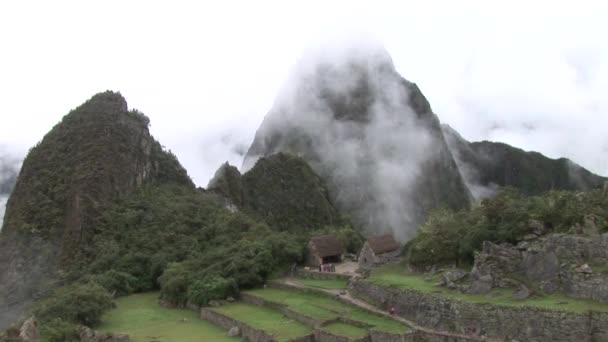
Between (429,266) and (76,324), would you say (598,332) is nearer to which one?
(429,266)

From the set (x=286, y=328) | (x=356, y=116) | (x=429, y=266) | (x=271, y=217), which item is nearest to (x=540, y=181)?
(x=356, y=116)

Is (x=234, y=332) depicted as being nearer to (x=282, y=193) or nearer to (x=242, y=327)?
(x=242, y=327)

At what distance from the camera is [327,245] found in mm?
30203

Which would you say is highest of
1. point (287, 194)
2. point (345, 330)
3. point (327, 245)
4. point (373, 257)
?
point (287, 194)

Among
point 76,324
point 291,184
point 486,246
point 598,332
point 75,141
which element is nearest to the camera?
point 598,332

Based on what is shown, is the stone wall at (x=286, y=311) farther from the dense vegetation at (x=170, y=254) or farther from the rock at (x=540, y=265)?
the rock at (x=540, y=265)

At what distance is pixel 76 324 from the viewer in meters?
23.6

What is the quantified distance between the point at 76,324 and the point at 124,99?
34584 millimetres

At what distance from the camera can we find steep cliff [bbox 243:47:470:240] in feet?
205

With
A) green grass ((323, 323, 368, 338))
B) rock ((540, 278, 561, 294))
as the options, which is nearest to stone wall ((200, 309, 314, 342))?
green grass ((323, 323, 368, 338))

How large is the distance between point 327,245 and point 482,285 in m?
14.8

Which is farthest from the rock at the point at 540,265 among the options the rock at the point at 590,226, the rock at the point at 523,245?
the rock at the point at 590,226

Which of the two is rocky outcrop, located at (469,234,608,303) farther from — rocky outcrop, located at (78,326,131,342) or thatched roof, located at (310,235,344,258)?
thatched roof, located at (310,235,344,258)

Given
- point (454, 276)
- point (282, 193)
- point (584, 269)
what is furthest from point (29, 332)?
point (282, 193)
